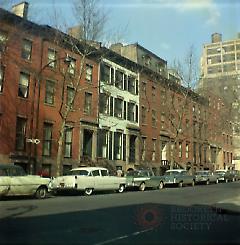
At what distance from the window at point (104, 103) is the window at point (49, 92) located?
22.6ft

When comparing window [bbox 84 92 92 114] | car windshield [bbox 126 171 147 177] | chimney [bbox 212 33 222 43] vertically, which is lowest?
car windshield [bbox 126 171 147 177]

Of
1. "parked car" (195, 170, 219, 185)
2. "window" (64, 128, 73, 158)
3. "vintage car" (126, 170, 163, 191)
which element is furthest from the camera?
"parked car" (195, 170, 219, 185)

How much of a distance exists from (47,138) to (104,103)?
9160mm

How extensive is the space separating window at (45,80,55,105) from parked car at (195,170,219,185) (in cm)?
1618

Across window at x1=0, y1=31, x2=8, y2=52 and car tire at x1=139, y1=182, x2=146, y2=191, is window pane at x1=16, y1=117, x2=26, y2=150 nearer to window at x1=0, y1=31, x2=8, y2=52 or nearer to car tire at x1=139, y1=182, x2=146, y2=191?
A: window at x1=0, y1=31, x2=8, y2=52

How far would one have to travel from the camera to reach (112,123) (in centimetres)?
4109

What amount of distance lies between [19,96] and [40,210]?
17.3 meters

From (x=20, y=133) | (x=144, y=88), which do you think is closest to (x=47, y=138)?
(x=20, y=133)

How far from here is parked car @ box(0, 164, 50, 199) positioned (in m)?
19.3

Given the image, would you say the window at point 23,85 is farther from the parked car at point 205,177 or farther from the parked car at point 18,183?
the parked car at point 205,177

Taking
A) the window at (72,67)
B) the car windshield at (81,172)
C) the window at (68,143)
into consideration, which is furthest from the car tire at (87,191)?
the window at (72,67)

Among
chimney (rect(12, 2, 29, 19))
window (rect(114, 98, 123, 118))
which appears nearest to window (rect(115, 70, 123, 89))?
window (rect(114, 98, 123, 118))

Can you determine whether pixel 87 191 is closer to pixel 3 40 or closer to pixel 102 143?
pixel 3 40

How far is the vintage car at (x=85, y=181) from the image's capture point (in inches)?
937
